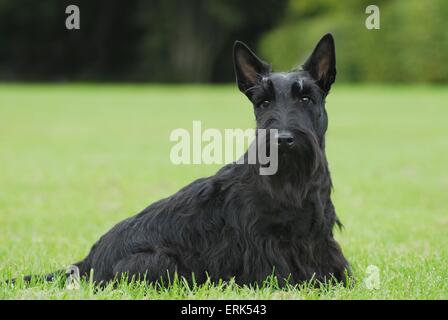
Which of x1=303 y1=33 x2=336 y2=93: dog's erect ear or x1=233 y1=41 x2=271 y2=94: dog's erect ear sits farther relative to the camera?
x1=233 y1=41 x2=271 y2=94: dog's erect ear

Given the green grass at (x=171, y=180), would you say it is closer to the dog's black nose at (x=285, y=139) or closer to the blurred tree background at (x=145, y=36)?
the dog's black nose at (x=285, y=139)

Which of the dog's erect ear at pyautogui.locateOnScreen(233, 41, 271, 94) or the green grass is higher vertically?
the dog's erect ear at pyautogui.locateOnScreen(233, 41, 271, 94)

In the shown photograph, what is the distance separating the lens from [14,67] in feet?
161

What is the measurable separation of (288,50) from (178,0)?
37.2ft

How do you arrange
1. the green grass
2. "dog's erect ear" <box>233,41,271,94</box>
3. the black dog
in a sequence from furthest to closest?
1. the green grass
2. "dog's erect ear" <box>233,41,271,94</box>
3. the black dog

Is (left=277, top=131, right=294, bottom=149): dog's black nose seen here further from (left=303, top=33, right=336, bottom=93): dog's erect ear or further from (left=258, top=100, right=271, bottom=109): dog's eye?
(left=303, top=33, right=336, bottom=93): dog's erect ear

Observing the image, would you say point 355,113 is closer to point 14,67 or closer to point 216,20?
point 216,20

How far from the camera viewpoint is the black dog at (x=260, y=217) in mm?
4574

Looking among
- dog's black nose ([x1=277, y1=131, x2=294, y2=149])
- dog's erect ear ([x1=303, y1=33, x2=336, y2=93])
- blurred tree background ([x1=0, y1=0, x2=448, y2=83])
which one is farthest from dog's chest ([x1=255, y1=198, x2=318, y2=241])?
blurred tree background ([x1=0, y1=0, x2=448, y2=83])

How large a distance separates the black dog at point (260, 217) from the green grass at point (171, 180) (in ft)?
0.60

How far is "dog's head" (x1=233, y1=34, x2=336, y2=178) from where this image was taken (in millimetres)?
4414

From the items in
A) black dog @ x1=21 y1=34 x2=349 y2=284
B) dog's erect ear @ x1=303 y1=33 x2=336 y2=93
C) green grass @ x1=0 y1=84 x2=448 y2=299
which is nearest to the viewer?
black dog @ x1=21 y1=34 x2=349 y2=284

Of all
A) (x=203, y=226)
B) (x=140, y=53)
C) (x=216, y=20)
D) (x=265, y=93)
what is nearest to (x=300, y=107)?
(x=265, y=93)

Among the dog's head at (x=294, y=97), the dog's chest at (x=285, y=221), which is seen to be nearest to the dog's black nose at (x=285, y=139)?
the dog's head at (x=294, y=97)
